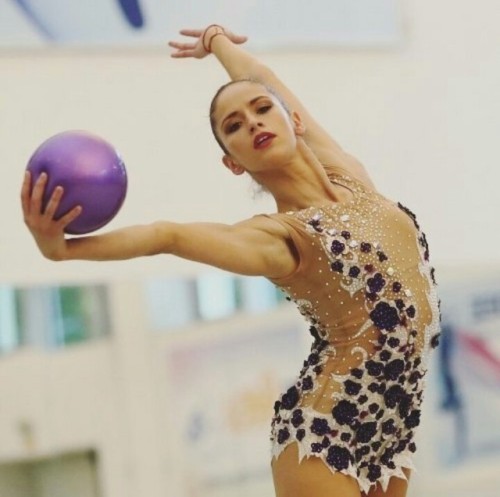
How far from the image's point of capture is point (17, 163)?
317cm

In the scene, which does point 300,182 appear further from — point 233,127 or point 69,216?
point 69,216

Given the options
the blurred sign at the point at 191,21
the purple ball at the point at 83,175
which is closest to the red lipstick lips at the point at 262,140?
the purple ball at the point at 83,175

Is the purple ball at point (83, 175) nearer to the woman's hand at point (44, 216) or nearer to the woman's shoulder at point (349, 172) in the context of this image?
the woman's hand at point (44, 216)

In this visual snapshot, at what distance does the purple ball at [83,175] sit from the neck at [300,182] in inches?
12.7

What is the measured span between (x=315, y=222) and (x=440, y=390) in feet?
6.67

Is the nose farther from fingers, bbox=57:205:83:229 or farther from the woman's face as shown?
fingers, bbox=57:205:83:229

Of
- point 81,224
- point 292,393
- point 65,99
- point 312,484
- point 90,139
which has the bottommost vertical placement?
point 312,484

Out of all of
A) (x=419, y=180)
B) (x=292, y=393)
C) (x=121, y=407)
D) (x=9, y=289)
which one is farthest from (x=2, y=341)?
(x=292, y=393)

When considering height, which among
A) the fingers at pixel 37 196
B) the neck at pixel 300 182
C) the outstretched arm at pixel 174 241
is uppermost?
the neck at pixel 300 182

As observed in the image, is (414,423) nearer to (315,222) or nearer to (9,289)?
(315,222)

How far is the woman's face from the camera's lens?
1.92 metres

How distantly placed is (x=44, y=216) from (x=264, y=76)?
716 mm

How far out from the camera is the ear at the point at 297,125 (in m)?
2.06

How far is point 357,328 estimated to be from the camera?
1.92 metres
